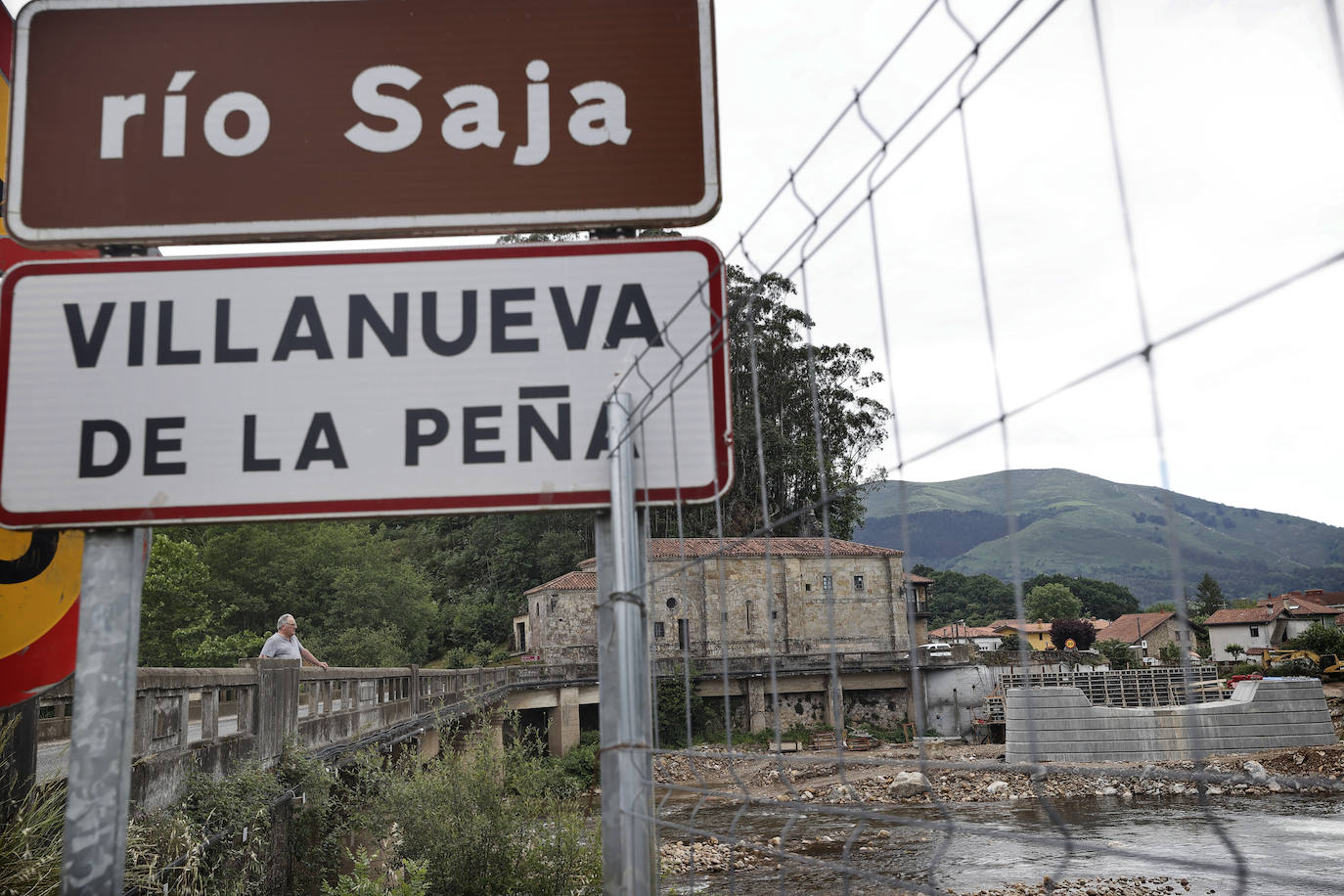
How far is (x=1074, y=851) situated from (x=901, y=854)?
22.1 metres

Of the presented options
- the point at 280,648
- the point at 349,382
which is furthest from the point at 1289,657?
the point at 280,648

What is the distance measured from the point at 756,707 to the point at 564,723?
854 centimetres

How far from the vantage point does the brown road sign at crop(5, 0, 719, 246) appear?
2.56 metres

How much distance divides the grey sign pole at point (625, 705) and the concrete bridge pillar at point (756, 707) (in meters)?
42.4

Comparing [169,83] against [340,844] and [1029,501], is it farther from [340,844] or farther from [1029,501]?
[340,844]

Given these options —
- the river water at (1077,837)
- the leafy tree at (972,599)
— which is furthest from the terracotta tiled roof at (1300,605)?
the river water at (1077,837)

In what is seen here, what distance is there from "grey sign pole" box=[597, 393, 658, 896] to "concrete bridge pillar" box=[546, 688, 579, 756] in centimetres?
3917

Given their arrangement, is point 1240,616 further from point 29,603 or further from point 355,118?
point 29,603

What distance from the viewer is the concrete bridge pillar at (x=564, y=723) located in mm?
39938

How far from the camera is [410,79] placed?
2.63m

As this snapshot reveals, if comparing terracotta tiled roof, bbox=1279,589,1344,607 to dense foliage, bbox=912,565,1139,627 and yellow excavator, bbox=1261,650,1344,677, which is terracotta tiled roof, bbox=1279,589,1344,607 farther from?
yellow excavator, bbox=1261,650,1344,677

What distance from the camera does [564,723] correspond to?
4050 centimetres

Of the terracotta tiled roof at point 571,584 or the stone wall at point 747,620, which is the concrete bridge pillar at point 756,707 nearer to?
the stone wall at point 747,620

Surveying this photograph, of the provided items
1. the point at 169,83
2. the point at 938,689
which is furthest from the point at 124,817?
the point at 938,689
